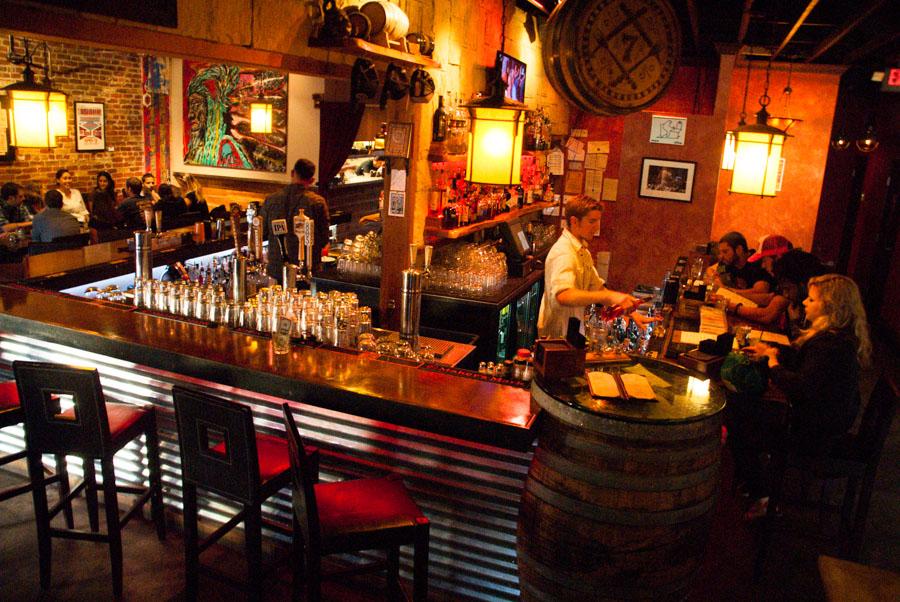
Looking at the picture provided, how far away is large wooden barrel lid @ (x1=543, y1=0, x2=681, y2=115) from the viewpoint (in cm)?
247

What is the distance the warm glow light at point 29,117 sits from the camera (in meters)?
6.07

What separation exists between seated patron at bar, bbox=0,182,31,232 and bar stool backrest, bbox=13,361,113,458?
6.32 metres

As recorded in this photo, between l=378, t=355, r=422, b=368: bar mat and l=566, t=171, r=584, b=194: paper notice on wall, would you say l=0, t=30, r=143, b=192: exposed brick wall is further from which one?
l=378, t=355, r=422, b=368: bar mat

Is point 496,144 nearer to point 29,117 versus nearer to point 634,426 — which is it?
point 634,426

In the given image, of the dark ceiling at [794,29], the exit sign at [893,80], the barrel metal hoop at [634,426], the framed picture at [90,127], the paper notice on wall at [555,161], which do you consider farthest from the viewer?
the framed picture at [90,127]

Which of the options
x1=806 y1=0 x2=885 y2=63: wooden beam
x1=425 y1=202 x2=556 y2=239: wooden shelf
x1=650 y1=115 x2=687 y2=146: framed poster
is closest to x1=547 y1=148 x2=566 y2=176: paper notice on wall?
x1=425 y1=202 x2=556 y2=239: wooden shelf

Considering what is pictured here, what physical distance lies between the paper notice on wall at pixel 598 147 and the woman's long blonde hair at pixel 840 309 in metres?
5.82

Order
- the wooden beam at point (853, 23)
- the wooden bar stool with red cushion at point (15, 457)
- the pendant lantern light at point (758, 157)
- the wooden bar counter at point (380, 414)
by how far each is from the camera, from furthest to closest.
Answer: the pendant lantern light at point (758, 157), the wooden beam at point (853, 23), the wooden bar stool with red cushion at point (15, 457), the wooden bar counter at point (380, 414)

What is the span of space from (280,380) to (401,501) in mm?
730

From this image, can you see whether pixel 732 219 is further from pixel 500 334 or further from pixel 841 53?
pixel 500 334

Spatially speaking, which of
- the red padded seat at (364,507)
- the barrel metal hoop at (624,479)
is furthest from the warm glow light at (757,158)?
the red padded seat at (364,507)

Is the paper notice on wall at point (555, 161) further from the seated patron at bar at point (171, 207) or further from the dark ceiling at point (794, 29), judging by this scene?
the seated patron at bar at point (171, 207)

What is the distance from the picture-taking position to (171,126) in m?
11.4

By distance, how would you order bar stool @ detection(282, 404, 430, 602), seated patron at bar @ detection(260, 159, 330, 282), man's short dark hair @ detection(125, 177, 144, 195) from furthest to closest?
man's short dark hair @ detection(125, 177, 144, 195)
seated patron at bar @ detection(260, 159, 330, 282)
bar stool @ detection(282, 404, 430, 602)
